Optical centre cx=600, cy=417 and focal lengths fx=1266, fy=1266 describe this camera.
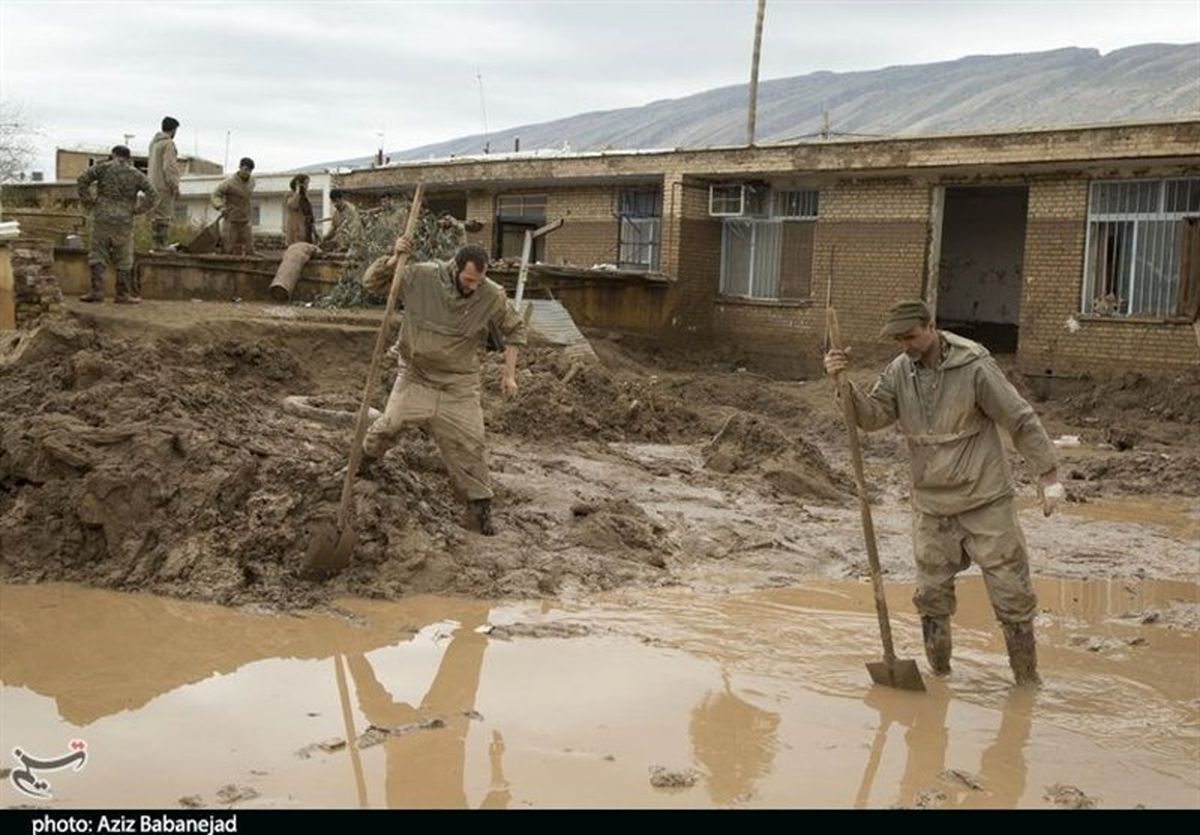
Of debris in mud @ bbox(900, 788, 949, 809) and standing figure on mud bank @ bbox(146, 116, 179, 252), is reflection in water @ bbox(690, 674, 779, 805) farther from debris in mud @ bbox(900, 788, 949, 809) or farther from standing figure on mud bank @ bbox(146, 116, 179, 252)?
standing figure on mud bank @ bbox(146, 116, 179, 252)

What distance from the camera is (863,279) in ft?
64.4

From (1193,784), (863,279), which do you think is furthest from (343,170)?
(1193,784)

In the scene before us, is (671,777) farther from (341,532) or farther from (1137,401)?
(1137,401)

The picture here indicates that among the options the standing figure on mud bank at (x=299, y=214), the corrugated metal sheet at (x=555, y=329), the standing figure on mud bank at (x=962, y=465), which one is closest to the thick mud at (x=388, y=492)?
the standing figure on mud bank at (x=962, y=465)

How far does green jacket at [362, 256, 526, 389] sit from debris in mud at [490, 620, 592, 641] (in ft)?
5.93

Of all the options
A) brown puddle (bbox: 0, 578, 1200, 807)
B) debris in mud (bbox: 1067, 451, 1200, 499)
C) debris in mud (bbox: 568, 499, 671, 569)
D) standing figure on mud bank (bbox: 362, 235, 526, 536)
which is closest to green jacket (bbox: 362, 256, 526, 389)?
standing figure on mud bank (bbox: 362, 235, 526, 536)

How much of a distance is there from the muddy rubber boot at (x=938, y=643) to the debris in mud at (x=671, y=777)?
1763mm

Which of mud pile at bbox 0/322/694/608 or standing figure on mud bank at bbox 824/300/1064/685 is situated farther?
mud pile at bbox 0/322/694/608

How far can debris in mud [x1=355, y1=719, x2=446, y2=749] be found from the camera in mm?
4395

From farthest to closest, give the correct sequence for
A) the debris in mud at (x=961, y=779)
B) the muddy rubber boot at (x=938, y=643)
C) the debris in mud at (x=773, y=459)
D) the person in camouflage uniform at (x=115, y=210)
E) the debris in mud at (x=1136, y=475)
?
the person in camouflage uniform at (x=115, y=210)
the debris in mud at (x=1136, y=475)
the debris in mud at (x=773, y=459)
the muddy rubber boot at (x=938, y=643)
the debris in mud at (x=961, y=779)

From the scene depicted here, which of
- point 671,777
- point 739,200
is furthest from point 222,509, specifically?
point 739,200

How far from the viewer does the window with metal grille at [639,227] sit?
22656 mm

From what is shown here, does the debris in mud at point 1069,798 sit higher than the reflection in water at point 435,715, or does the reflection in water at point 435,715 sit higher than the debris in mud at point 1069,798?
the debris in mud at point 1069,798

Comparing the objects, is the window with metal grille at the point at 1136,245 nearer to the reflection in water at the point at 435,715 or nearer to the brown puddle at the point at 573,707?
the brown puddle at the point at 573,707
